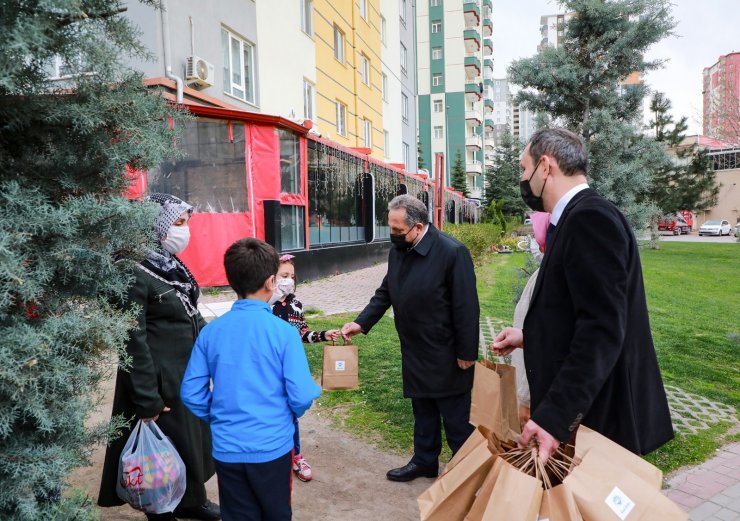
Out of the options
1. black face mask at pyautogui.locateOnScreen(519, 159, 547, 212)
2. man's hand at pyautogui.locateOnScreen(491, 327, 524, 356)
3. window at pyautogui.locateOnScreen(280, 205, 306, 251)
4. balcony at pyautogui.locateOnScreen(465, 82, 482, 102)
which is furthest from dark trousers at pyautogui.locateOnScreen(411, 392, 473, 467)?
balcony at pyautogui.locateOnScreen(465, 82, 482, 102)

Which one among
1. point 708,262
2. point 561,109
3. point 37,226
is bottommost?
point 708,262

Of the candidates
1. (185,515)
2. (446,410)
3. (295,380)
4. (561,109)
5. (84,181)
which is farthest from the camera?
(561,109)

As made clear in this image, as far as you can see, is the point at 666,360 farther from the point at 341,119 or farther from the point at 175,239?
the point at 341,119

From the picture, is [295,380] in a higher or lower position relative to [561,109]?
Result: lower

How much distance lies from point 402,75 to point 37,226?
2895cm

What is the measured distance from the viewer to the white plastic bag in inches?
112

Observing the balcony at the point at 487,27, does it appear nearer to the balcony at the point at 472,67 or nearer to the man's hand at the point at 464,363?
the balcony at the point at 472,67

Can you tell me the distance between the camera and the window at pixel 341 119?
20250mm

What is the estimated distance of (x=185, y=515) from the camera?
334 centimetres

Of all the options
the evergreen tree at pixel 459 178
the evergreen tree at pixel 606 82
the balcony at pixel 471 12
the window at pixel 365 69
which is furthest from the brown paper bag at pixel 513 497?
the balcony at pixel 471 12

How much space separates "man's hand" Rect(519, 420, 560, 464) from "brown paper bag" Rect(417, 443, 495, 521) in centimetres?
15

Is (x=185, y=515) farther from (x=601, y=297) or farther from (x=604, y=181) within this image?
(x=604, y=181)

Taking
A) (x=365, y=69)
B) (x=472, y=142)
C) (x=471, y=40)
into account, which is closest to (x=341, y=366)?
(x=365, y=69)

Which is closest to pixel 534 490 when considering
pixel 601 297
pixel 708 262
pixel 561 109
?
pixel 601 297
